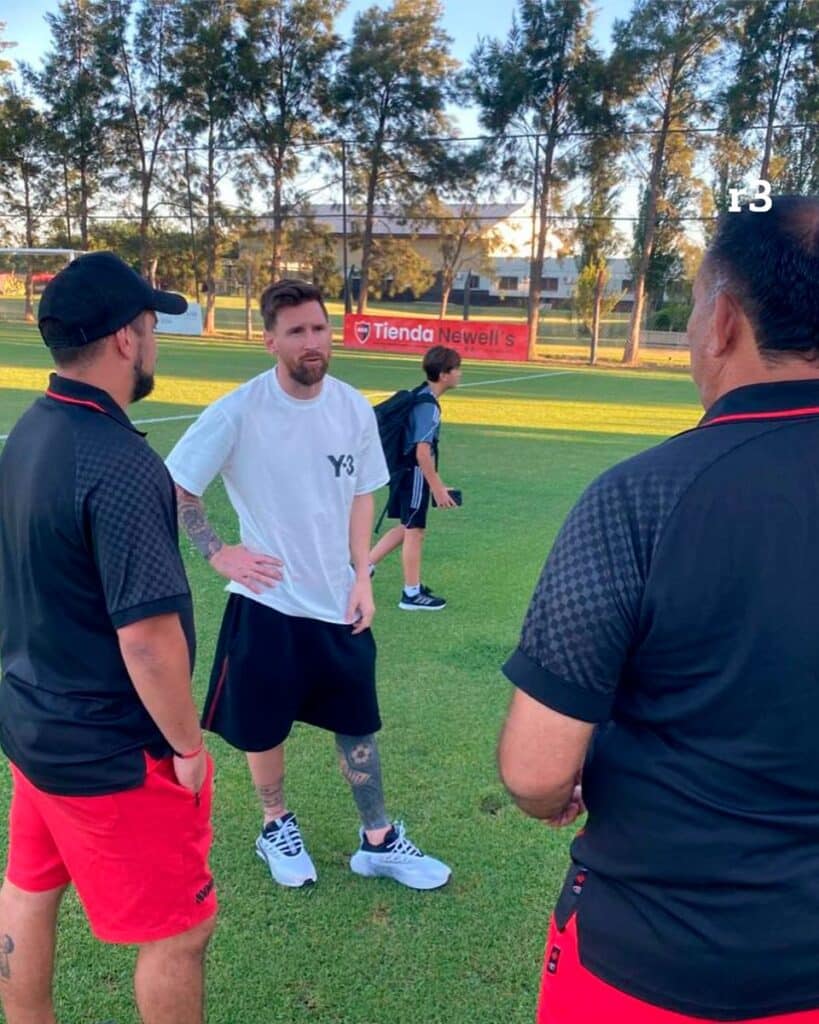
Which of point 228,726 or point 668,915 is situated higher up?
point 668,915

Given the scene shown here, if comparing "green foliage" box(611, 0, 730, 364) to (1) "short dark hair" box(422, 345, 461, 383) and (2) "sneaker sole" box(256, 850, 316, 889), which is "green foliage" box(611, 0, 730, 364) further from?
(2) "sneaker sole" box(256, 850, 316, 889)

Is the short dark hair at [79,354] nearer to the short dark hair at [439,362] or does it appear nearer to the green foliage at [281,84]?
the short dark hair at [439,362]

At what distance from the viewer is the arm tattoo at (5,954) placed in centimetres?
219

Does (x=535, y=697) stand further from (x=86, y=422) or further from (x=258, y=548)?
(x=258, y=548)

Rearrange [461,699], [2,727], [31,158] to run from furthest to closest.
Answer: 1. [31,158]
2. [461,699]
3. [2,727]

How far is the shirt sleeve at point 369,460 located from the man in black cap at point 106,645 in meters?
1.31

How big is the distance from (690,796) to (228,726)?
7.10ft

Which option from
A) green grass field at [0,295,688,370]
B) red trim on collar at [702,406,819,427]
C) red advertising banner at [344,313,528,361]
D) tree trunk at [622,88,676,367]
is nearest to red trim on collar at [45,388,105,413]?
red trim on collar at [702,406,819,427]

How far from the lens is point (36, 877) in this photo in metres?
2.18

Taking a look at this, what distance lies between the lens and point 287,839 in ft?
10.7

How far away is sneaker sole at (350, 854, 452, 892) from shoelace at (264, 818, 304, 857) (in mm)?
214

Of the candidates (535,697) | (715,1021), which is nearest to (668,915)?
(715,1021)

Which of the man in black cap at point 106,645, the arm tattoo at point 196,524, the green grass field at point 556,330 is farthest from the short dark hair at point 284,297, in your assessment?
the green grass field at point 556,330

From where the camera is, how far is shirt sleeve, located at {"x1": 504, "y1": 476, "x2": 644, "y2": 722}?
1.28 metres
